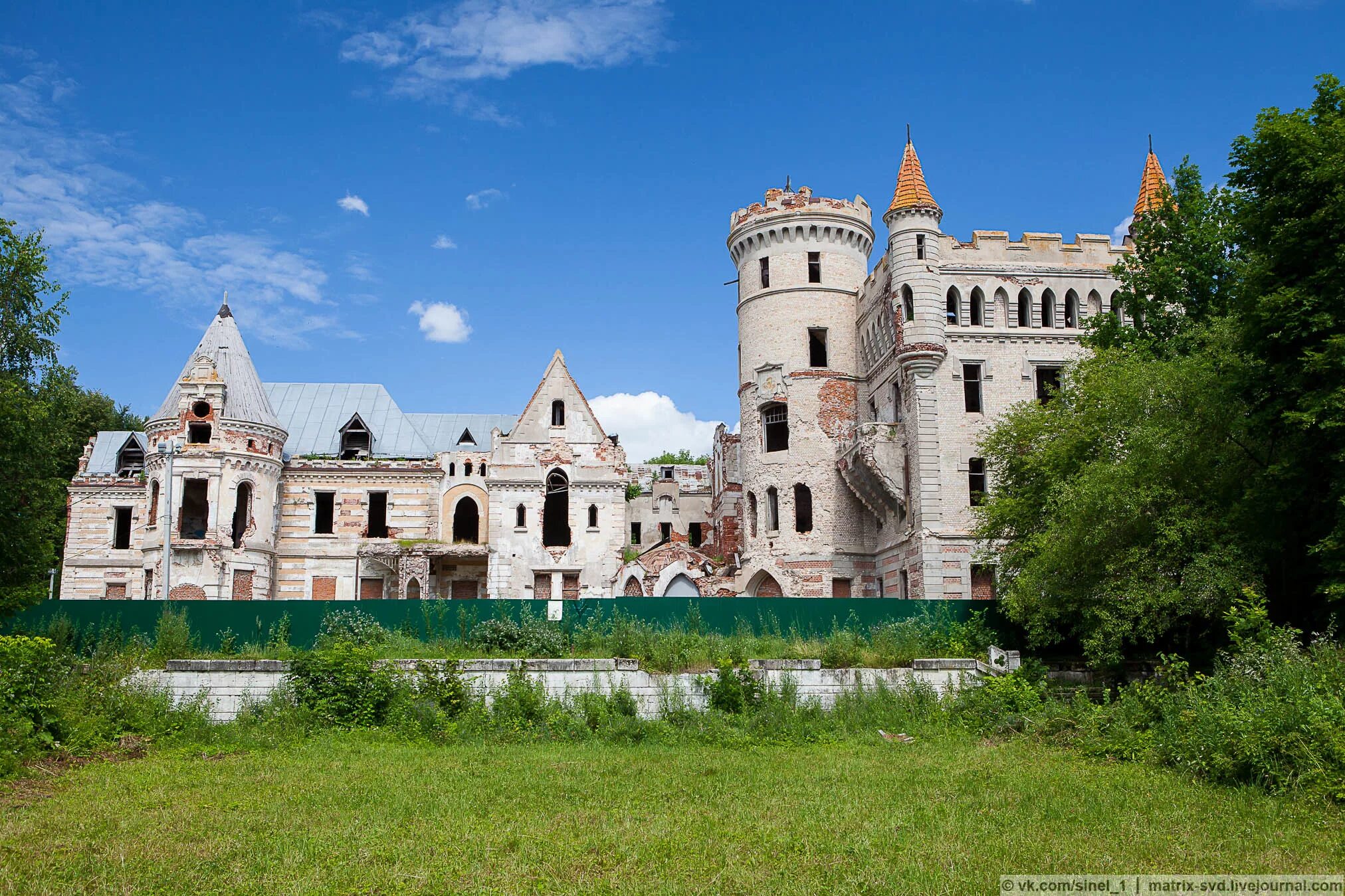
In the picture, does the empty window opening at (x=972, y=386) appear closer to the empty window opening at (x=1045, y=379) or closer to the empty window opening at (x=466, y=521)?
the empty window opening at (x=1045, y=379)

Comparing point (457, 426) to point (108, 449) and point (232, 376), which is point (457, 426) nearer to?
point (232, 376)

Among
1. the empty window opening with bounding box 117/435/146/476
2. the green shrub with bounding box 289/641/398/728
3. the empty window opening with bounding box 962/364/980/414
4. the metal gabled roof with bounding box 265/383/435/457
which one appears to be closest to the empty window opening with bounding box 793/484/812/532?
the empty window opening with bounding box 962/364/980/414

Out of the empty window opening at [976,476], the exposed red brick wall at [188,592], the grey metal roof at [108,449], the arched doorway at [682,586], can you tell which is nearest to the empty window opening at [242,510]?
the exposed red brick wall at [188,592]

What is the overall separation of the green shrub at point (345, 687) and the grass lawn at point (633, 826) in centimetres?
266

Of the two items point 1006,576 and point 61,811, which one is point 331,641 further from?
point 1006,576

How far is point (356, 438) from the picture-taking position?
49.7 metres

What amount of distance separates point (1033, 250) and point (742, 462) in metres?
14.4

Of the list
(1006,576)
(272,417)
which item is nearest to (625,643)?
(1006,576)

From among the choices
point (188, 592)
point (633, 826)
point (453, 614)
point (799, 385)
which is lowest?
point (633, 826)

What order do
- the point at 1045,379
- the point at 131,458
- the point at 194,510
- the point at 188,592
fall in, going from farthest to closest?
the point at 131,458 < the point at 194,510 < the point at 188,592 < the point at 1045,379

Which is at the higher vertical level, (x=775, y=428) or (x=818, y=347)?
(x=818, y=347)

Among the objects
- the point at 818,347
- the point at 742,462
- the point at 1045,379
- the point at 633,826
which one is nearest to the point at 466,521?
the point at 742,462

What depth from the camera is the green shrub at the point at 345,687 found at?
68.1 ft

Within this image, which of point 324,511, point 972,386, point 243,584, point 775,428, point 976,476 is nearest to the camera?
point 976,476
